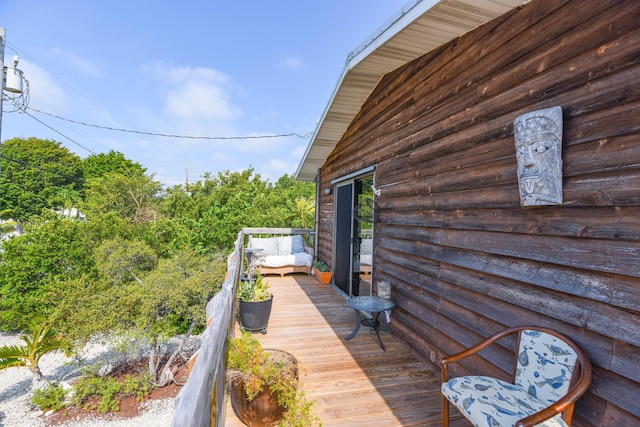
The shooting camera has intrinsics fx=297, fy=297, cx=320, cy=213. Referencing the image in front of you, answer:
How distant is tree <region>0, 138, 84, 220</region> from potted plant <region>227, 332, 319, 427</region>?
3216 centimetres

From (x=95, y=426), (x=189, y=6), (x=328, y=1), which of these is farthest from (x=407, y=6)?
(x=189, y=6)

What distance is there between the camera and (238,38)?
11477mm

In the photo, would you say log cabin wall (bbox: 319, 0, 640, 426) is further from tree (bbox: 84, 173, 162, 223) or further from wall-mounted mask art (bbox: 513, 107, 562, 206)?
tree (bbox: 84, 173, 162, 223)

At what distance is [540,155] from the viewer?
5.58 feet

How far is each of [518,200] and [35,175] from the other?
3821 cm

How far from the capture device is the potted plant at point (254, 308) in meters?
3.64

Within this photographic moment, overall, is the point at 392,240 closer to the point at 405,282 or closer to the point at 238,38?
the point at 405,282

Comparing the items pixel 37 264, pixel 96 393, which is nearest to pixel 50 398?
pixel 96 393

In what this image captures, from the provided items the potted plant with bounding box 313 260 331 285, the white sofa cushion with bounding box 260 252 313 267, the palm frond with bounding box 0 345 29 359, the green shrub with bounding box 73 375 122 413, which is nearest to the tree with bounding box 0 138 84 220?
the palm frond with bounding box 0 345 29 359

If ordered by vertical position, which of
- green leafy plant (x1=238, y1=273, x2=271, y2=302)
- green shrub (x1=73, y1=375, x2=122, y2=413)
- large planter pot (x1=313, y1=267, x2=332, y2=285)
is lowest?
green shrub (x1=73, y1=375, x2=122, y2=413)

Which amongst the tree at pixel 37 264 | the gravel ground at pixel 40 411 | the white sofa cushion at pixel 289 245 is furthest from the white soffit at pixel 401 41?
the tree at pixel 37 264

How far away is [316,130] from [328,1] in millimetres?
3577

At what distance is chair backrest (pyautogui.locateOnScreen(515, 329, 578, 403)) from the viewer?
1570mm

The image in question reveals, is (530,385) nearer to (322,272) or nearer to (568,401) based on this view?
(568,401)
